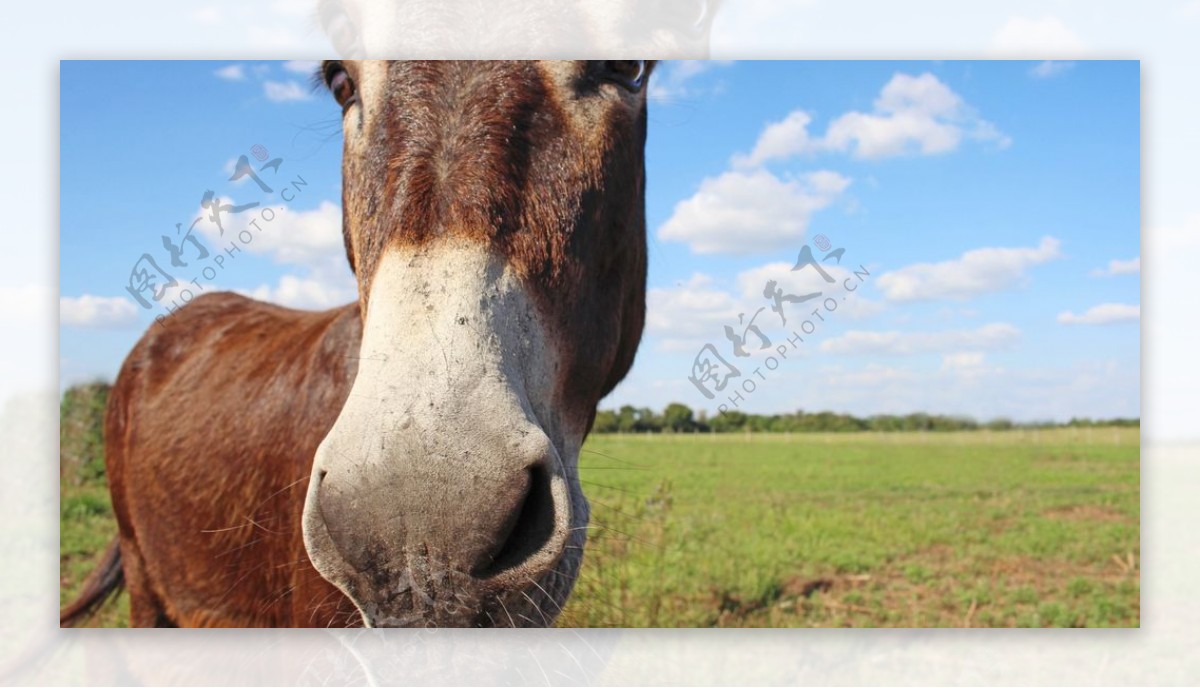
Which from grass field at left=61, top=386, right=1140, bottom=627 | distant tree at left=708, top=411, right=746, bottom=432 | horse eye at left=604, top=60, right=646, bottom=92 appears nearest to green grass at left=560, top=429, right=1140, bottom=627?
grass field at left=61, top=386, right=1140, bottom=627

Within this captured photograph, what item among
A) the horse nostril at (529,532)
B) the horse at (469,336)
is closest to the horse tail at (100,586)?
the horse at (469,336)

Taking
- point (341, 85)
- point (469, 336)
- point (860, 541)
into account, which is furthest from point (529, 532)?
point (860, 541)

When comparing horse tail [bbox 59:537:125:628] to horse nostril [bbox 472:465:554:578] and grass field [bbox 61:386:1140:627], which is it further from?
horse nostril [bbox 472:465:554:578]

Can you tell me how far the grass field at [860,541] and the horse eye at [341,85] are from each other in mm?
935

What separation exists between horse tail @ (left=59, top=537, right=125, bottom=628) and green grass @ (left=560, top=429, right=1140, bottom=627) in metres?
1.87

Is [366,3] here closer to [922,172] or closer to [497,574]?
[497,574]

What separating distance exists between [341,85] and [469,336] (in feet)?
2.91

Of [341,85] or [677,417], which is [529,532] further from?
[677,417]

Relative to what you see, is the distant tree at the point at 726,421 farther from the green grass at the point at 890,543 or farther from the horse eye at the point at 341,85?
the horse eye at the point at 341,85

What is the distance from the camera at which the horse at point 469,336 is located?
4.18 feet

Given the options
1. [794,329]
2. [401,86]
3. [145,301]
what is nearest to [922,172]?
[794,329]

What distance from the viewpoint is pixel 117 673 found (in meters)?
2.60

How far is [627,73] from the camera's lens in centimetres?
177

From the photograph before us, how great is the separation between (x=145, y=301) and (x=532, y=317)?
6.50ft
